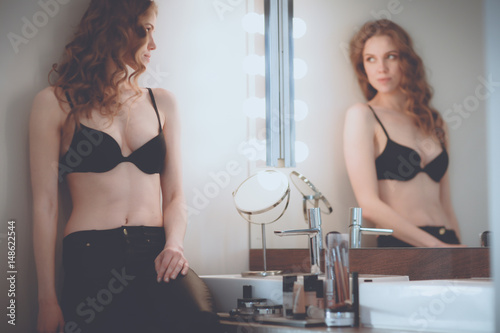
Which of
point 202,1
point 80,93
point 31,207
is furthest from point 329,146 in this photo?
point 31,207

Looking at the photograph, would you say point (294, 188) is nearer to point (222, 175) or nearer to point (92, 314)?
point (222, 175)

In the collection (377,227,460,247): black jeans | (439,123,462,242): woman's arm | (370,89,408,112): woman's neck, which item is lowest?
(377,227,460,247): black jeans

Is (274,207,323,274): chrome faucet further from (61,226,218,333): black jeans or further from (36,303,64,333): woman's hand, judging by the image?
(36,303,64,333): woman's hand

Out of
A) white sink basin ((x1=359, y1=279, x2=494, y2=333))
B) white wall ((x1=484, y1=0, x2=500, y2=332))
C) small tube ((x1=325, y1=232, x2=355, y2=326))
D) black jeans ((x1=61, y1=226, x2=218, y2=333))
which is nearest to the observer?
white wall ((x1=484, y1=0, x2=500, y2=332))

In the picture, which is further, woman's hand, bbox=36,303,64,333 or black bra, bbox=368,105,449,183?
black bra, bbox=368,105,449,183

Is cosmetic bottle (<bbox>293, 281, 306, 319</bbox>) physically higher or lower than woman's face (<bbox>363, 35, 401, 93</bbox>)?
lower

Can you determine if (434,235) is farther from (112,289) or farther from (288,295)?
(112,289)

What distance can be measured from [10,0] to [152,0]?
0.42 m

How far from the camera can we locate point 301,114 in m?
1.97

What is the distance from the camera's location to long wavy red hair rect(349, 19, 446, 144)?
1606 millimetres

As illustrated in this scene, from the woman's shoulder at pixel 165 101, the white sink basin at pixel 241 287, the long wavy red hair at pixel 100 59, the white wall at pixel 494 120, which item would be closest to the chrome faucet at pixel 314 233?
the white sink basin at pixel 241 287

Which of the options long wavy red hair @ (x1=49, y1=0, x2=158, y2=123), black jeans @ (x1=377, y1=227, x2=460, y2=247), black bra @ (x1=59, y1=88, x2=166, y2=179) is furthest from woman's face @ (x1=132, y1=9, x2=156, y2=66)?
black jeans @ (x1=377, y1=227, x2=460, y2=247)

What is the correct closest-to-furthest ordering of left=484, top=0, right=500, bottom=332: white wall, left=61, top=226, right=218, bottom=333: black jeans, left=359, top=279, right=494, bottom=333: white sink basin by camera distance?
1. left=484, top=0, right=500, bottom=332: white wall
2. left=359, top=279, right=494, bottom=333: white sink basin
3. left=61, top=226, right=218, bottom=333: black jeans

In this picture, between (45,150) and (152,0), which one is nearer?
(45,150)
